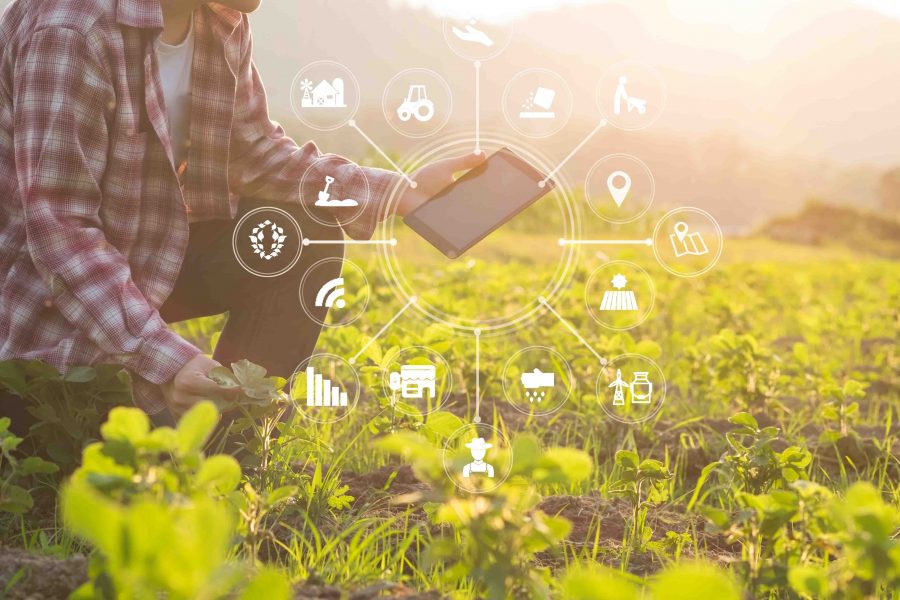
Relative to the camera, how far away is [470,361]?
2.81 meters

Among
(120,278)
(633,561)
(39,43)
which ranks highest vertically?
(39,43)

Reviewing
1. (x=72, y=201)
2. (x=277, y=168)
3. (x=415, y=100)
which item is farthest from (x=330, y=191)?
(x=72, y=201)

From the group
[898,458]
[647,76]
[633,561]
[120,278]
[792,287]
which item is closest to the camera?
[633,561]

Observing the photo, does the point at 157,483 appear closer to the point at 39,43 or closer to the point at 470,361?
the point at 39,43

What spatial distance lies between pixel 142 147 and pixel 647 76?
1408mm

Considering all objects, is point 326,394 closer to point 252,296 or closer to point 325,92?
point 252,296

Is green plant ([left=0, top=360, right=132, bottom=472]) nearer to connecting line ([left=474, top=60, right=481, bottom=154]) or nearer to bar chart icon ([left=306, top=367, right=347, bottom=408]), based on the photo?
bar chart icon ([left=306, top=367, right=347, bottom=408])

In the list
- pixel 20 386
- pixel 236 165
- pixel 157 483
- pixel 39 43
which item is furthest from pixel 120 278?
pixel 157 483

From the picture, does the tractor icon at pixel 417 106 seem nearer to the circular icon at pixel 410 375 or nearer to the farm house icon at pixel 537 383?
the circular icon at pixel 410 375

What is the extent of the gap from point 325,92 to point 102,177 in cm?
70

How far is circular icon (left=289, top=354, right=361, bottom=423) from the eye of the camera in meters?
2.59

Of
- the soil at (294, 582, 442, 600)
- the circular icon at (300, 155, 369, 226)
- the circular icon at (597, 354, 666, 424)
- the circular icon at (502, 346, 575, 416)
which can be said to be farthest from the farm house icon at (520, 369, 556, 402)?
the soil at (294, 582, 442, 600)

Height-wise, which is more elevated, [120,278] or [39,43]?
[39,43]

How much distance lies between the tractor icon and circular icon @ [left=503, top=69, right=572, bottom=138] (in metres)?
0.25
